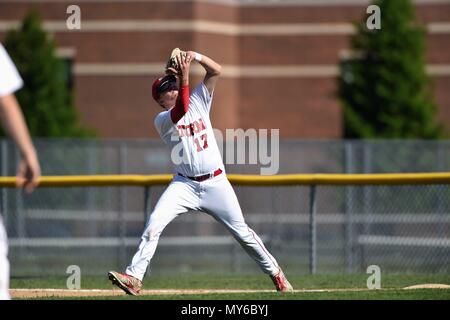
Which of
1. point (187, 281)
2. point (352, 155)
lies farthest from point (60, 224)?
point (187, 281)

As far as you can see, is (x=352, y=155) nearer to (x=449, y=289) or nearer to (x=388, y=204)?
(x=388, y=204)

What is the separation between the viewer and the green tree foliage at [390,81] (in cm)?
2609

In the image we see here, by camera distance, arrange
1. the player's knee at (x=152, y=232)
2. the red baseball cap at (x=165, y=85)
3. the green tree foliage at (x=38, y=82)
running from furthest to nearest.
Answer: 1. the green tree foliage at (x=38, y=82)
2. the red baseball cap at (x=165, y=85)
3. the player's knee at (x=152, y=232)

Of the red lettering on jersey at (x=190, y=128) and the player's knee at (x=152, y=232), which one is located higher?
the red lettering on jersey at (x=190, y=128)

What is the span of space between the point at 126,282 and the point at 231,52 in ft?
75.3

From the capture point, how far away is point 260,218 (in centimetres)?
1905

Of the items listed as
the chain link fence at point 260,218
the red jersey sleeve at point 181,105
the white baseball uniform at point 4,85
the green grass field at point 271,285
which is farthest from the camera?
the chain link fence at point 260,218

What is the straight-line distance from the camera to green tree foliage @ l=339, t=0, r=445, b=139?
26094 millimetres

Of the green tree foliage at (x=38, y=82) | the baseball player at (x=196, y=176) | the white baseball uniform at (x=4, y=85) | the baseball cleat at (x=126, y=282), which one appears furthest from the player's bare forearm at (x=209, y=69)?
the green tree foliage at (x=38, y=82)

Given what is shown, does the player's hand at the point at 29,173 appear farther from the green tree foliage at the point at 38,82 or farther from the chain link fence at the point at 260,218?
the green tree foliage at the point at 38,82

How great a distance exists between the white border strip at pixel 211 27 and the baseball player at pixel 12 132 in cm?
2441

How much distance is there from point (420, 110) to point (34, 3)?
11.6 meters

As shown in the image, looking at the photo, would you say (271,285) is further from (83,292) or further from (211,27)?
(211,27)

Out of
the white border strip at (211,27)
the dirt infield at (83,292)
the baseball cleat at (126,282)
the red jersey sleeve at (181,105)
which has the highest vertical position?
the white border strip at (211,27)
